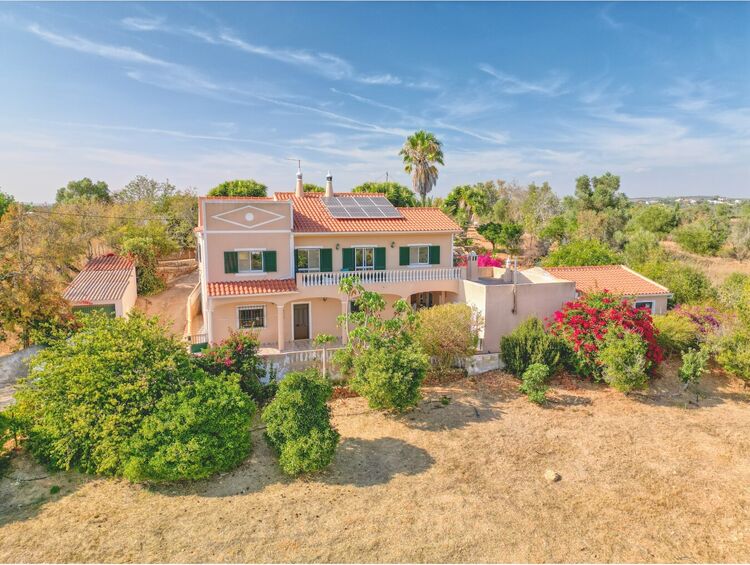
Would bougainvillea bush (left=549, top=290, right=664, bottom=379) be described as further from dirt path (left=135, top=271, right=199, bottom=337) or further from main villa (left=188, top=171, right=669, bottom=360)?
dirt path (left=135, top=271, right=199, bottom=337)

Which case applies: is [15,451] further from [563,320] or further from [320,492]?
[563,320]

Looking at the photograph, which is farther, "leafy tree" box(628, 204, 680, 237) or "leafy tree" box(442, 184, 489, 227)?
"leafy tree" box(628, 204, 680, 237)

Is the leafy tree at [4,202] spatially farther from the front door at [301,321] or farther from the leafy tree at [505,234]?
the leafy tree at [505,234]

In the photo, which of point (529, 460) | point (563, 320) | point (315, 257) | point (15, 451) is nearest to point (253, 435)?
point (15, 451)

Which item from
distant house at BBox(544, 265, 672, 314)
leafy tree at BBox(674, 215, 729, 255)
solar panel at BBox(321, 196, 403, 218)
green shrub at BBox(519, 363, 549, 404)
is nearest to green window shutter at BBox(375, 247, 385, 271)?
solar panel at BBox(321, 196, 403, 218)

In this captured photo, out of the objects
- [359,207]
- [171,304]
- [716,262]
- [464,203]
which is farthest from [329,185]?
[716,262]
